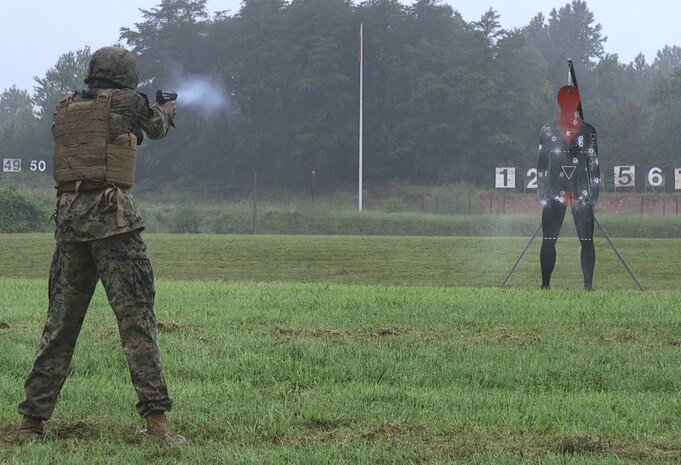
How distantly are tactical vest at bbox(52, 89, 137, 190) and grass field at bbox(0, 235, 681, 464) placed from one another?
1.51 metres

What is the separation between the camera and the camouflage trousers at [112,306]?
19.4 feet

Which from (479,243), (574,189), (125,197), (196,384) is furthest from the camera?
(479,243)

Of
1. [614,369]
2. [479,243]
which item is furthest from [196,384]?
[479,243]

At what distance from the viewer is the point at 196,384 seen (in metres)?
7.75

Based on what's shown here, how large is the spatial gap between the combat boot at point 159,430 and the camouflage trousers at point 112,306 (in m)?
0.05

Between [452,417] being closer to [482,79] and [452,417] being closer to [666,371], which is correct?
[666,371]

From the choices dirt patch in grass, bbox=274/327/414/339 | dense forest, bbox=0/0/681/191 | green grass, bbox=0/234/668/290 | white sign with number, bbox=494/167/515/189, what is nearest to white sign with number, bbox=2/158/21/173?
dense forest, bbox=0/0/681/191

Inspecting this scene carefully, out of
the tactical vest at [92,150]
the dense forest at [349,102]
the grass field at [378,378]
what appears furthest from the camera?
the dense forest at [349,102]

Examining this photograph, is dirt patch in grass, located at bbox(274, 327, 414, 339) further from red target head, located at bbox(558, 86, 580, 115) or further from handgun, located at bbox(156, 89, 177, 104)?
red target head, located at bbox(558, 86, 580, 115)

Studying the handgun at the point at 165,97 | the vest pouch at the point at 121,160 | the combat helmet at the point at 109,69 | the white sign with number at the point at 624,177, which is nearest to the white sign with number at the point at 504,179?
the white sign with number at the point at 624,177

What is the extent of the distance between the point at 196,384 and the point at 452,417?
2155mm

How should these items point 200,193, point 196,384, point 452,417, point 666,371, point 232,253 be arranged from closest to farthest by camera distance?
point 452,417
point 196,384
point 666,371
point 232,253
point 200,193

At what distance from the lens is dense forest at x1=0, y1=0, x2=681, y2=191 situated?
3622 inches

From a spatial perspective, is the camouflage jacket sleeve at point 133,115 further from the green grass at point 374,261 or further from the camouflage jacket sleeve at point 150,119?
the green grass at point 374,261
